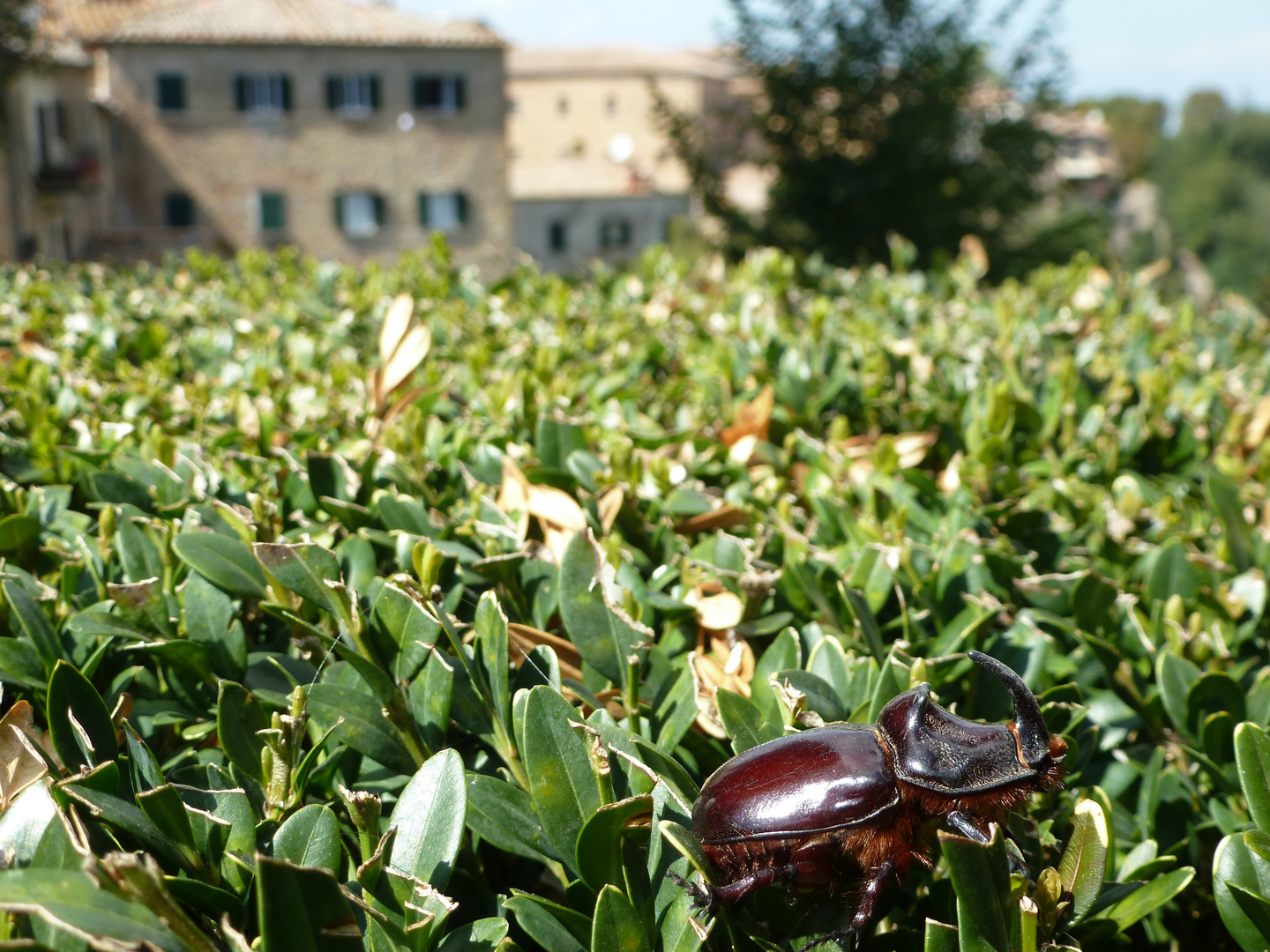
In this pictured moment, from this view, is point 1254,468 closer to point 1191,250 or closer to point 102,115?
point 102,115

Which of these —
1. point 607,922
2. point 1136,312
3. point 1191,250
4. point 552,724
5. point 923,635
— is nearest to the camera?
point 607,922

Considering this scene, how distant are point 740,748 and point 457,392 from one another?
5.52 ft

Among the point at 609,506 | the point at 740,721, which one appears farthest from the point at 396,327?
the point at 740,721

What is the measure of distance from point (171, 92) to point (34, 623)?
35041 millimetres

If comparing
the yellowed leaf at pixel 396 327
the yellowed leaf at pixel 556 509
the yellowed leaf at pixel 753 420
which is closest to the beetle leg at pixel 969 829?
the yellowed leaf at pixel 556 509

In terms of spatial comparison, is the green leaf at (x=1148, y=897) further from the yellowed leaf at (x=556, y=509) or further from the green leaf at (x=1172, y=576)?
the yellowed leaf at (x=556, y=509)

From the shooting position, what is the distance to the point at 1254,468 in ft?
8.48

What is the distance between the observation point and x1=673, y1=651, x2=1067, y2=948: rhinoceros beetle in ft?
3.33

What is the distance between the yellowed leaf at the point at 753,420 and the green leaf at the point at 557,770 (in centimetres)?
141

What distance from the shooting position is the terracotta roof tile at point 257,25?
104ft

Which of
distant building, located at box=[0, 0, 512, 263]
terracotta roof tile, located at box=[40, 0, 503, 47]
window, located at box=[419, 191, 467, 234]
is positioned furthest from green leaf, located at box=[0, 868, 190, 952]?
terracotta roof tile, located at box=[40, 0, 503, 47]

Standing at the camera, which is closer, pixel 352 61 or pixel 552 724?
pixel 552 724

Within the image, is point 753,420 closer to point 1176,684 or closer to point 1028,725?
point 1176,684

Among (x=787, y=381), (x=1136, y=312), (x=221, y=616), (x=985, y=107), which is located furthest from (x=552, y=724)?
(x=985, y=107)
